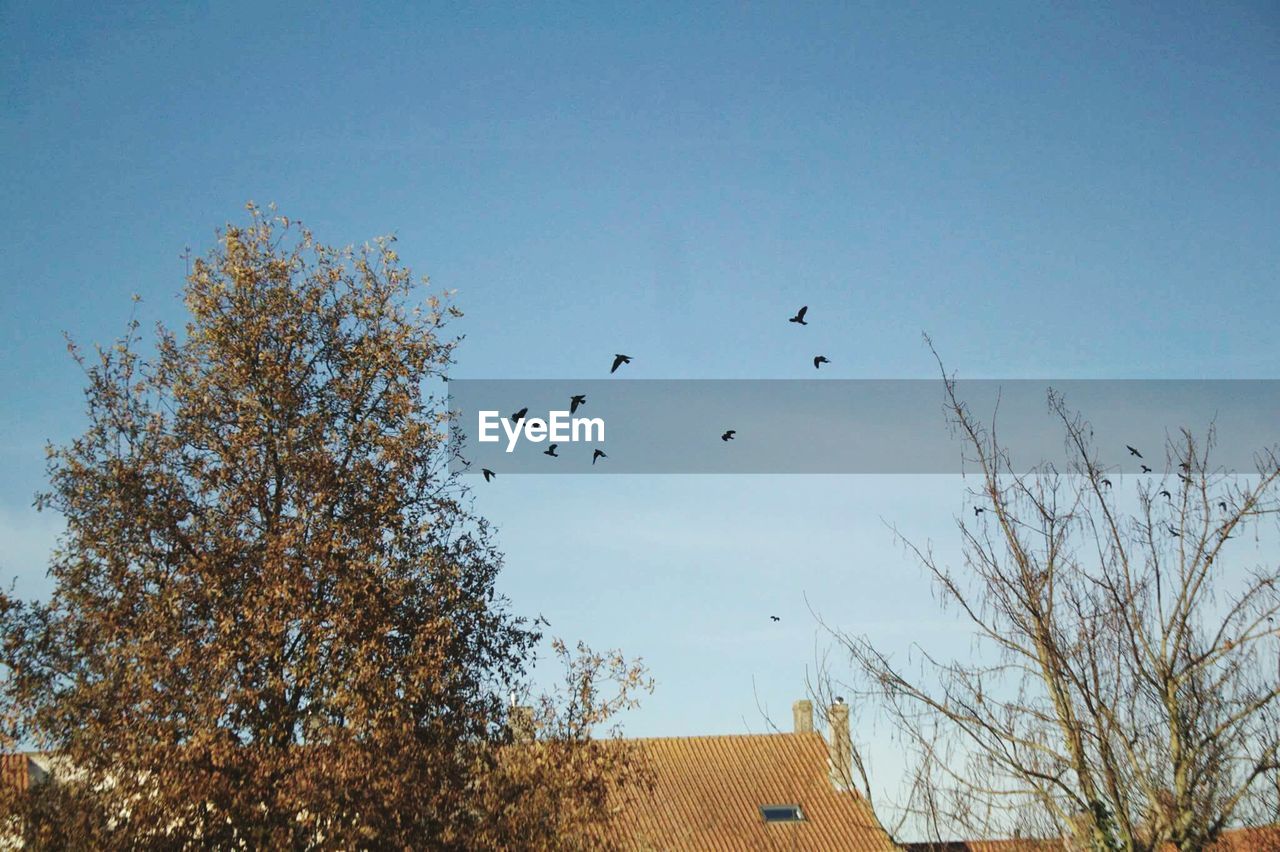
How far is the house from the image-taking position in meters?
36.4

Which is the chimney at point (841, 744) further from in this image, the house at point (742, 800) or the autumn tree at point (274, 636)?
the house at point (742, 800)

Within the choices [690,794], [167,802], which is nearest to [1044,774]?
[167,802]

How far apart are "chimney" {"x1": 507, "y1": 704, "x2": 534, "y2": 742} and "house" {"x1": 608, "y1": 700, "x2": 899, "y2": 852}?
625 inches

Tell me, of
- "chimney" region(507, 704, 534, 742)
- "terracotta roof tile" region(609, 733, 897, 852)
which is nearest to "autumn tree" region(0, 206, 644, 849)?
"chimney" region(507, 704, 534, 742)

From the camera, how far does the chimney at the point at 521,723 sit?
1852 centimetres

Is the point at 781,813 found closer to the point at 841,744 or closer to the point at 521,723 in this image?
the point at 521,723

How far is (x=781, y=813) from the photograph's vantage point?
38.2 metres

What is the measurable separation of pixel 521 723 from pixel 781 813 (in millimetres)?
21797

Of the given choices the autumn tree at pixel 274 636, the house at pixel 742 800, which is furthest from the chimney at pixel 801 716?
the autumn tree at pixel 274 636

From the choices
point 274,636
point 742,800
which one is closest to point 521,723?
point 274,636

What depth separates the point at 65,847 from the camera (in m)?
15.6

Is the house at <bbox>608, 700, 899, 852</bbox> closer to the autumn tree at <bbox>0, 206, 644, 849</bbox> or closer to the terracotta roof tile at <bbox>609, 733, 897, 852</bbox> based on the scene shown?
the terracotta roof tile at <bbox>609, 733, 897, 852</bbox>

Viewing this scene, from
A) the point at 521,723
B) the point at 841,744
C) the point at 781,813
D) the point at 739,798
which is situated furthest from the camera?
the point at 739,798

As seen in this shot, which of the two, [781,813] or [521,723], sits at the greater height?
[521,723]
